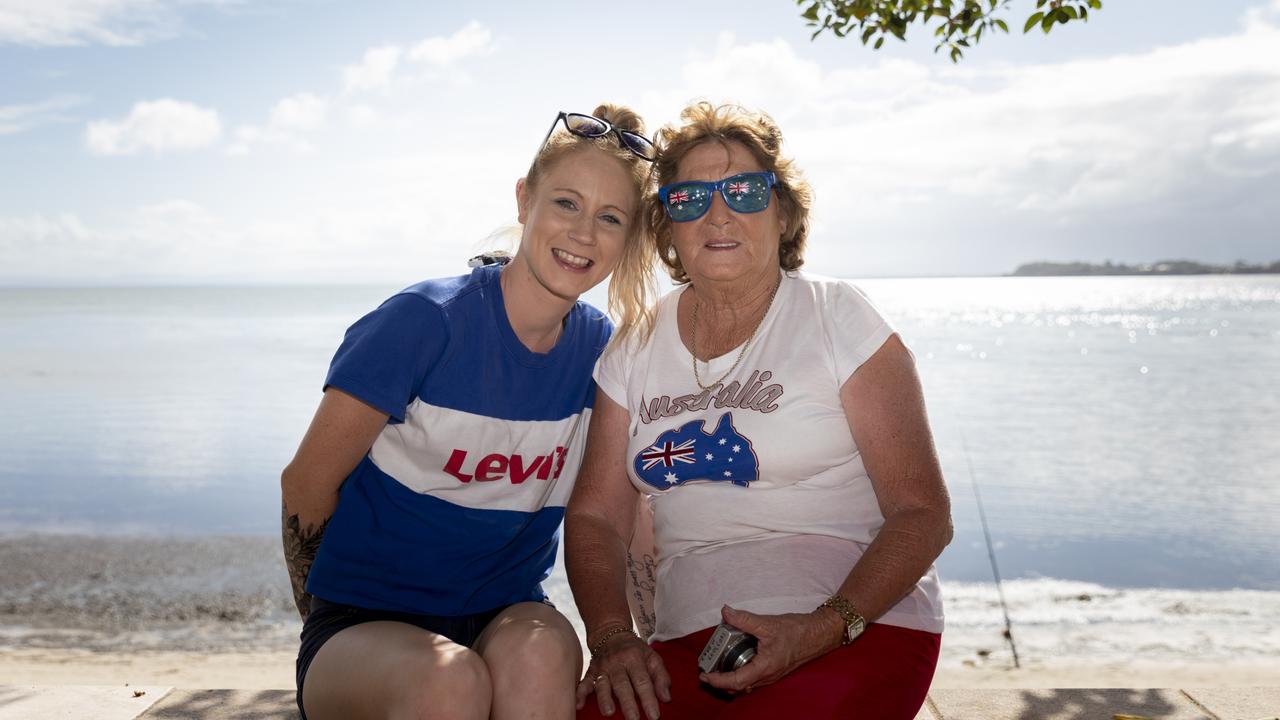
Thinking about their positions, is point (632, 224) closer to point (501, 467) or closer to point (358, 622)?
point (501, 467)

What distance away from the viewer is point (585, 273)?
9.93 ft

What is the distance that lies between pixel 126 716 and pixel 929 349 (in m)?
44.7

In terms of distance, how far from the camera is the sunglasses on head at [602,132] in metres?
3.12

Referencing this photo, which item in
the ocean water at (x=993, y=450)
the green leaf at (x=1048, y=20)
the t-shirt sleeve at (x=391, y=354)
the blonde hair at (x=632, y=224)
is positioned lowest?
the ocean water at (x=993, y=450)

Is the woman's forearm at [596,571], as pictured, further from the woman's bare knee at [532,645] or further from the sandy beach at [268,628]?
the sandy beach at [268,628]

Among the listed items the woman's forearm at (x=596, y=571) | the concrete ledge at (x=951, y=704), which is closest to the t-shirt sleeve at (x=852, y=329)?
the woman's forearm at (x=596, y=571)

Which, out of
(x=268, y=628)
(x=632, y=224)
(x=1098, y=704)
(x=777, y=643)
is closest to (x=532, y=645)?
(x=777, y=643)

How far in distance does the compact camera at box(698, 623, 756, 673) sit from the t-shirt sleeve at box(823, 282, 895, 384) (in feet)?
2.56

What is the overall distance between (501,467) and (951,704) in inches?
73.7

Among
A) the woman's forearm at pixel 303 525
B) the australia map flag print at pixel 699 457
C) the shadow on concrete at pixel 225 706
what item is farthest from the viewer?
the shadow on concrete at pixel 225 706

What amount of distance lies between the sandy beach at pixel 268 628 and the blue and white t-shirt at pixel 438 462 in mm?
3447

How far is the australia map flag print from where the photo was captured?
2822 mm

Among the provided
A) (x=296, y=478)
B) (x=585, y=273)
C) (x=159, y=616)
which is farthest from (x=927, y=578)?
(x=159, y=616)

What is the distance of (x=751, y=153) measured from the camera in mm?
3076
